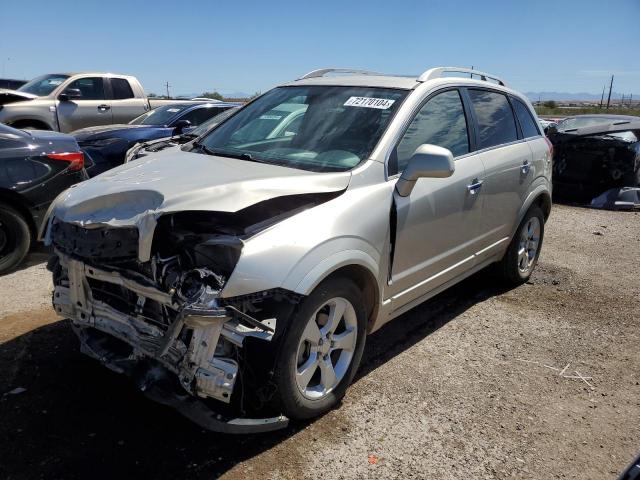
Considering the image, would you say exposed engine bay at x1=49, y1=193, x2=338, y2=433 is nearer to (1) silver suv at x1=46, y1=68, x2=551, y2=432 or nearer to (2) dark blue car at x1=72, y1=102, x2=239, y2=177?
(1) silver suv at x1=46, y1=68, x2=551, y2=432

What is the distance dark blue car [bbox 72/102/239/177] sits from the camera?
Result: 761cm

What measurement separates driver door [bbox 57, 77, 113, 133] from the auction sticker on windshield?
9314mm

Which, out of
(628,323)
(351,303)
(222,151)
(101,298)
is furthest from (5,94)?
(628,323)

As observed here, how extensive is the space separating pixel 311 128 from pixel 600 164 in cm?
811

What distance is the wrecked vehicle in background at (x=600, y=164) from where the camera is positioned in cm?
972

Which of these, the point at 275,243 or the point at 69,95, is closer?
the point at 275,243

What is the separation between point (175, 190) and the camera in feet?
9.23

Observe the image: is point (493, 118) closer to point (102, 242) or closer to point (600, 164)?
point (102, 242)

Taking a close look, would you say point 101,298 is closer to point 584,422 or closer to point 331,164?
point 331,164

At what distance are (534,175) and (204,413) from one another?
3.75m

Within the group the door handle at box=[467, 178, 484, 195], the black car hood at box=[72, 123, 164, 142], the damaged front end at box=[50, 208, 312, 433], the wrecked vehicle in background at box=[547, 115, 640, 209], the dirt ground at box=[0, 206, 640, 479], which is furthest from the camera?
the wrecked vehicle in background at box=[547, 115, 640, 209]

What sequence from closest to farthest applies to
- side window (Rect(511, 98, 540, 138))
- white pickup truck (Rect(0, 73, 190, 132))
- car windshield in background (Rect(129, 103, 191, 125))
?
side window (Rect(511, 98, 540, 138))
car windshield in background (Rect(129, 103, 191, 125))
white pickup truck (Rect(0, 73, 190, 132))

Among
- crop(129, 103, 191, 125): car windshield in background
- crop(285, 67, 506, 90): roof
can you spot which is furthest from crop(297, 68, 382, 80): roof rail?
crop(129, 103, 191, 125): car windshield in background

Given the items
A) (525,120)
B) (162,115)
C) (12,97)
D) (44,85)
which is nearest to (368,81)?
(525,120)
